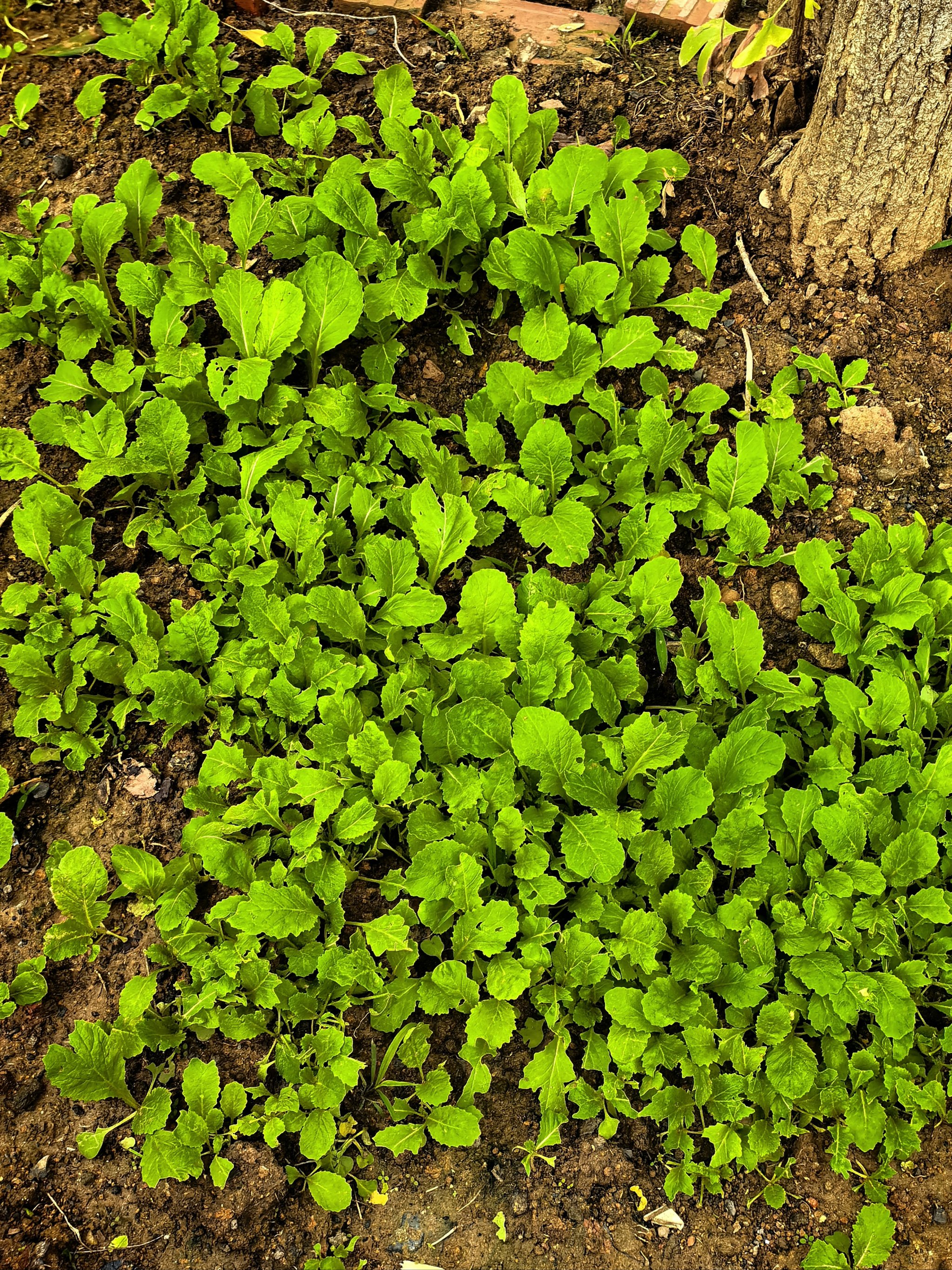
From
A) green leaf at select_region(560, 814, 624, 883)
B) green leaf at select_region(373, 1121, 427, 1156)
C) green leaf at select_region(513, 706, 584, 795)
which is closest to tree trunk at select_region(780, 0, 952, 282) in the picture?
green leaf at select_region(513, 706, 584, 795)

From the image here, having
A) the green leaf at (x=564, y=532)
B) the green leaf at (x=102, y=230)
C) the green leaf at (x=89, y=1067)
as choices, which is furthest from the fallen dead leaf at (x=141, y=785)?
the green leaf at (x=102, y=230)

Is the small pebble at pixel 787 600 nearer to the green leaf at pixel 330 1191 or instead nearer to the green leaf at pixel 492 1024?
the green leaf at pixel 492 1024

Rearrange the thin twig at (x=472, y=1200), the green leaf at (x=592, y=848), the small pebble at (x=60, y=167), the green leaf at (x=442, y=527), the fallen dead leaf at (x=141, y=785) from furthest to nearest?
the small pebble at (x=60, y=167)
the green leaf at (x=442, y=527)
the fallen dead leaf at (x=141, y=785)
the green leaf at (x=592, y=848)
the thin twig at (x=472, y=1200)

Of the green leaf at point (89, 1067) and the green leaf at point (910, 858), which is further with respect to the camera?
the green leaf at point (910, 858)

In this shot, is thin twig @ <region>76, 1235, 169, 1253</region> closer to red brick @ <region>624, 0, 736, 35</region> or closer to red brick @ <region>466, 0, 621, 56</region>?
red brick @ <region>466, 0, 621, 56</region>

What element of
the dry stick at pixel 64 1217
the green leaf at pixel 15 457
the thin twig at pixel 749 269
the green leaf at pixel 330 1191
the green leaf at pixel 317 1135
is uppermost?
the thin twig at pixel 749 269

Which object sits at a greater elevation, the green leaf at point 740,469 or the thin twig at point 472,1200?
the green leaf at point 740,469

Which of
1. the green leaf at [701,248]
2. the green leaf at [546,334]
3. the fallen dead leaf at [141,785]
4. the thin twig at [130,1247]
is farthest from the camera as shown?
the green leaf at [701,248]

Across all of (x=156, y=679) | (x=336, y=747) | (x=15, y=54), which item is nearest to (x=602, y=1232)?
(x=336, y=747)

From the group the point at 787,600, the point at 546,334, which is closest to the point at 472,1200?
the point at 787,600
